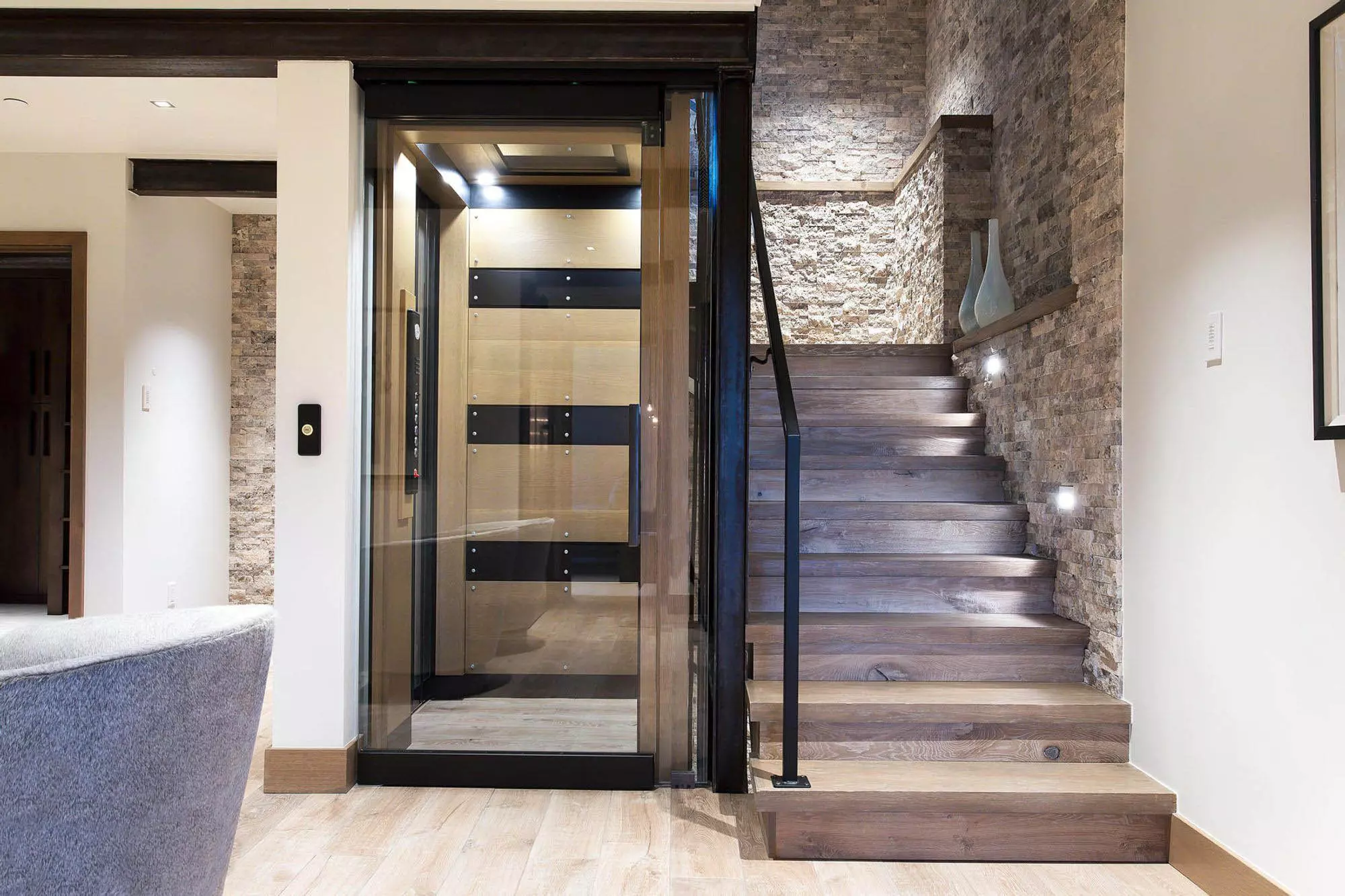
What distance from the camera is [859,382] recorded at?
415 centimetres

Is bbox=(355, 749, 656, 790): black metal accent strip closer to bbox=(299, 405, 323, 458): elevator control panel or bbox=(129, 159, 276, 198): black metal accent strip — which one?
bbox=(299, 405, 323, 458): elevator control panel

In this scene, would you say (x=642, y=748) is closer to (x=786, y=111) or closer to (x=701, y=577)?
(x=701, y=577)

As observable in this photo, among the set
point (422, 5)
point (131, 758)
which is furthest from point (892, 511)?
point (131, 758)

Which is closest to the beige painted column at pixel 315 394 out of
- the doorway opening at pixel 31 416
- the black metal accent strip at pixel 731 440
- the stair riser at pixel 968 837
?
the black metal accent strip at pixel 731 440

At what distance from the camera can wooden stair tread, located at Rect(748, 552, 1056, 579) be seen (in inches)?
123

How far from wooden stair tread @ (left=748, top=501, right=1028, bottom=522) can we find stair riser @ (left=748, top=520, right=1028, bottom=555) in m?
0.02

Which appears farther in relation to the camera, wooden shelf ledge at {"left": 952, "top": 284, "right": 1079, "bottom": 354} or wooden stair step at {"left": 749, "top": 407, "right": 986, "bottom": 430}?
wooden stair step at {"left": 749, "top": 407, "right": 986, "bottom": 430}

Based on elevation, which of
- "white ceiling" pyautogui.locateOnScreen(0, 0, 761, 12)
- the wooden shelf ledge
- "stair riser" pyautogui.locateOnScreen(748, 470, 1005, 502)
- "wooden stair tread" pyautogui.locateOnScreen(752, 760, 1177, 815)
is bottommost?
"wooden stair tread" pyautogui.locateOnScreen(752, 760, 1177, 815)

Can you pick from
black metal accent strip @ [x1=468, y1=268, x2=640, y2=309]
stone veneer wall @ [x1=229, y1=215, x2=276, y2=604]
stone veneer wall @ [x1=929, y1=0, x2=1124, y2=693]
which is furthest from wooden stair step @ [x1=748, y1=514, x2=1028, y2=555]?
stone veneer wall @ [x1=229, y1=215, x2=276, y2=604]

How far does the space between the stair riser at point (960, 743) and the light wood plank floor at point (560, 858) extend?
11.4 inches

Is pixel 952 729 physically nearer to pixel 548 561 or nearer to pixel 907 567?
pixel 907 567

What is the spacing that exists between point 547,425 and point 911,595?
4.87ft

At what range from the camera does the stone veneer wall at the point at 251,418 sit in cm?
500

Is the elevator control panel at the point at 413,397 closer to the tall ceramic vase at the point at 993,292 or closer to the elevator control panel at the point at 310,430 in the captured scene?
the elevator control panel at the point at 310,430
